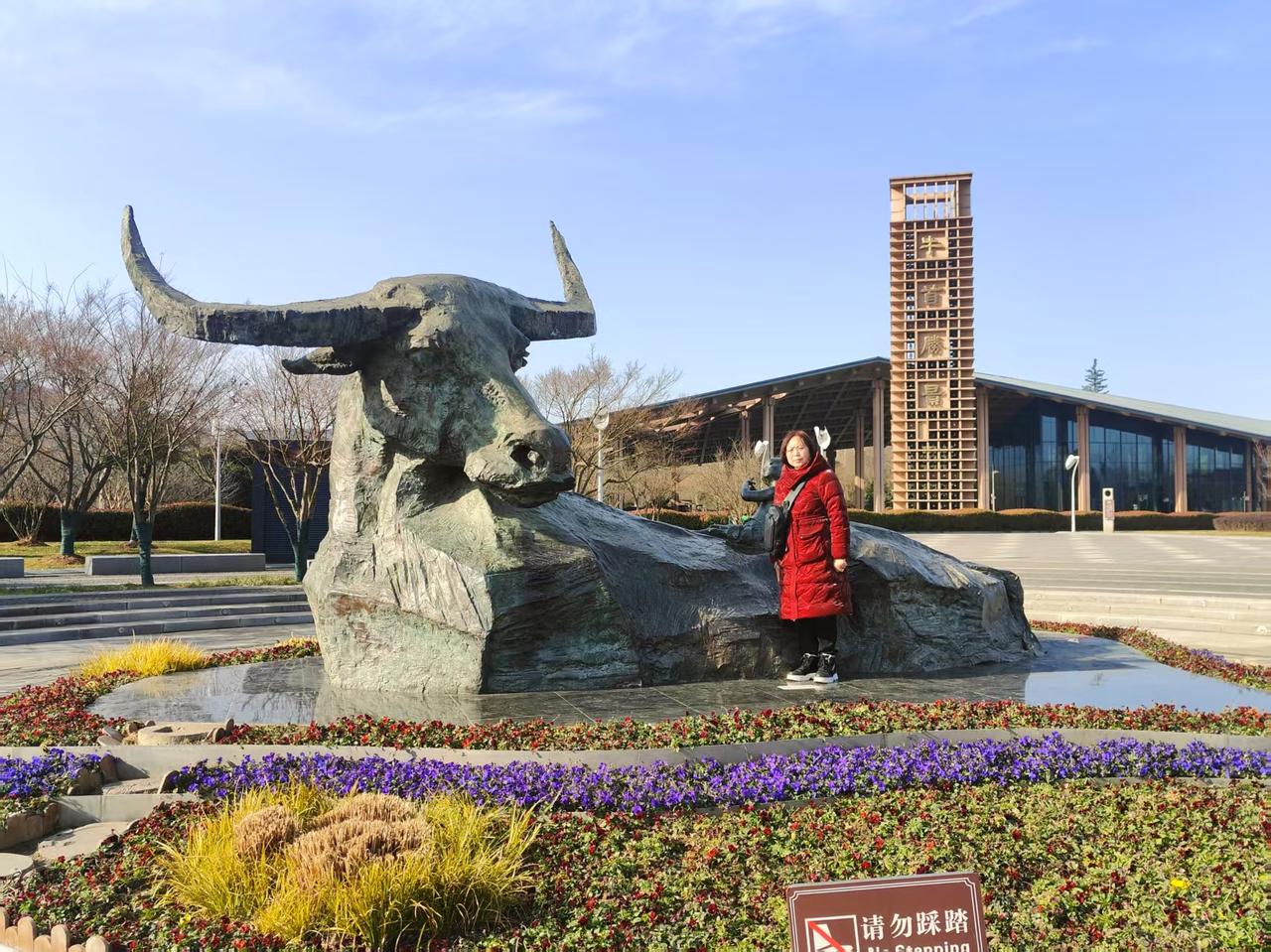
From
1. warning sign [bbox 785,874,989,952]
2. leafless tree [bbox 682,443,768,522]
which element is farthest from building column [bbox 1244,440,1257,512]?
warning sign [bbox 785,874,989,952]

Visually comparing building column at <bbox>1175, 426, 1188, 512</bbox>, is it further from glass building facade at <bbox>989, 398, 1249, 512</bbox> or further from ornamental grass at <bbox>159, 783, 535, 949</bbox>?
ornamental grass at <bbox>159, 783, 535, 949</bbox>

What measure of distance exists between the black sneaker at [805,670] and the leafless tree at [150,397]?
1683 centimetres

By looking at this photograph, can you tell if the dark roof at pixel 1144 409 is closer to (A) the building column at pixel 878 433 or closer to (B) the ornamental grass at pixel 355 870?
(A) the building column at pixel 878 433

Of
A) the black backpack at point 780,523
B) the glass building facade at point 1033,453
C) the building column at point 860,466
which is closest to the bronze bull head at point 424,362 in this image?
the black backpack at point 780,523

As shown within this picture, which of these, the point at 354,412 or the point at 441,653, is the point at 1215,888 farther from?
the point at 354,412

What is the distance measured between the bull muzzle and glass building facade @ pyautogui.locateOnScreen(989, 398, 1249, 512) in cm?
5403

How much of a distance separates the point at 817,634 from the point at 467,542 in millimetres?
2661

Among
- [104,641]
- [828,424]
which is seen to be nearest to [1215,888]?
[104,641]

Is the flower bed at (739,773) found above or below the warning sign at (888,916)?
below

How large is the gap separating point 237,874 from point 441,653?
2626 millimetres

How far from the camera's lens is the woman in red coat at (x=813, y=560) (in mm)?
6488

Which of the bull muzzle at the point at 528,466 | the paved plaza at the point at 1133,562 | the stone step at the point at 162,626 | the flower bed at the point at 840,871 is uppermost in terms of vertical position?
the bull muzzle at the point at 528,466

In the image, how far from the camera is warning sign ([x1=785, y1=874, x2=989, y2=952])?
7.81ft

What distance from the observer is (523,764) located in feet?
15.6
